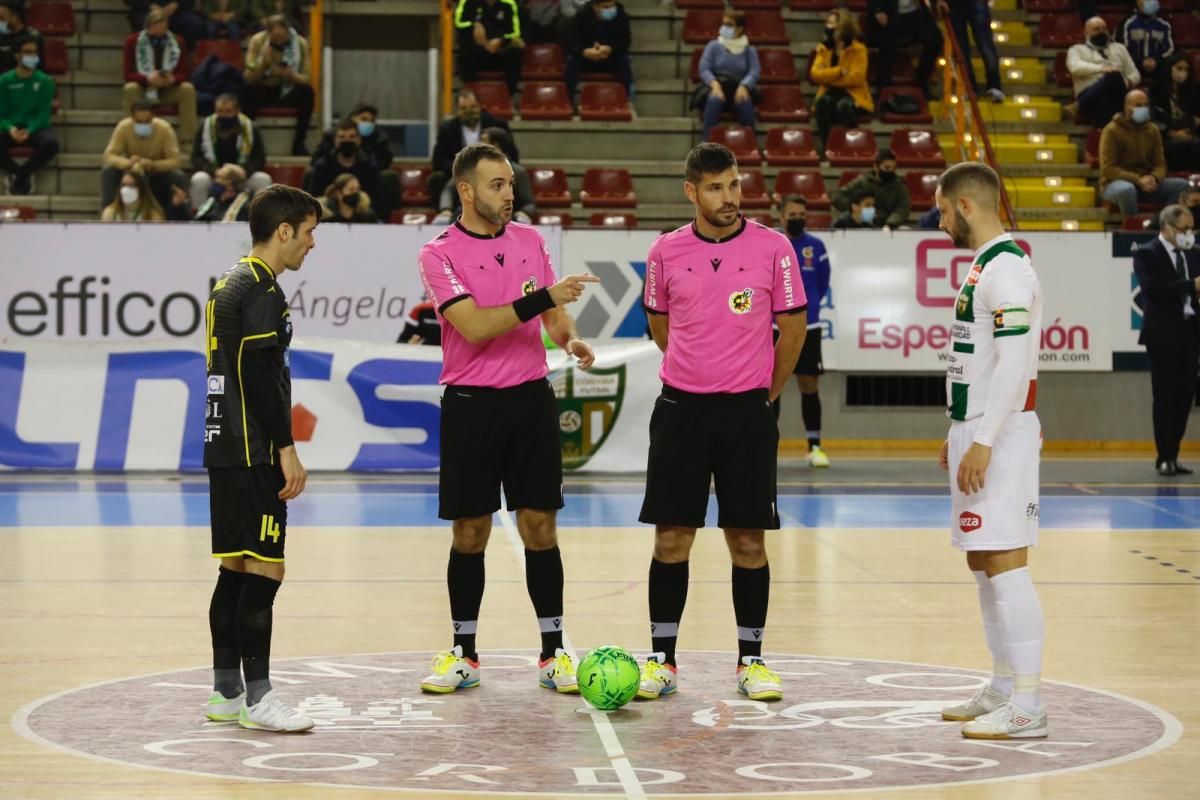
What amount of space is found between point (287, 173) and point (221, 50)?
2.64m

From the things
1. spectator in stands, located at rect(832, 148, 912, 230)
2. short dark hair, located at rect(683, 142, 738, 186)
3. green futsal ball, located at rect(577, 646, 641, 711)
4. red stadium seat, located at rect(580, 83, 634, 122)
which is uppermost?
red stadium seat, located at rect(580, 83, 634, 122)

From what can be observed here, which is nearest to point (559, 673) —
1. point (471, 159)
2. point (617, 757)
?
point (617, 757)

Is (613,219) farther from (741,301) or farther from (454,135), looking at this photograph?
(741,301)

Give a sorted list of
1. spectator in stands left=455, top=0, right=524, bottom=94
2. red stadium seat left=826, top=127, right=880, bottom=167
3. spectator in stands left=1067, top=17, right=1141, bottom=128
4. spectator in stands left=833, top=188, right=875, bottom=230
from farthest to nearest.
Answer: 1. spectator in stands left=1067, top=17, right=1141, bottom=128
2. spectator in stands left=455, top=0, right=524, bottom=94
3. red stadium seat left=826, top=127, right=880, bottom=167
4. spectator in stands left=833, top=188, right=875, bottom=230

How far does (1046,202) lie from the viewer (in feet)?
71.7

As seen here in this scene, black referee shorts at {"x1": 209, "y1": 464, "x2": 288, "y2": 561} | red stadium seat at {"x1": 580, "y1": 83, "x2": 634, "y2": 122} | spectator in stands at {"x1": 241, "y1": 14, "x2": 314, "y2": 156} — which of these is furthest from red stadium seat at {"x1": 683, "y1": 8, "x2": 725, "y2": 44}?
black referee shorts at {"x1": 209, "y1": 464, "x2": 288, "y2": 561}

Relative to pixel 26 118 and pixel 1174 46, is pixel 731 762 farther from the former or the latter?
pixel 1174 46

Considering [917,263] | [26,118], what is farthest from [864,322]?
[26,118]

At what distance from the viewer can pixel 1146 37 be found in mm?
22766

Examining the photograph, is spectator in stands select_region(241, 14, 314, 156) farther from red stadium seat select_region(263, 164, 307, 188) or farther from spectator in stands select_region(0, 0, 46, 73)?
spectator in stands select_region(0, 0, 46, 73)

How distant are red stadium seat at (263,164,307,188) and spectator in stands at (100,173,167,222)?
1597 mm

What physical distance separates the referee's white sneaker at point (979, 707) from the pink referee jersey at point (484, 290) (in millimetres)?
2234

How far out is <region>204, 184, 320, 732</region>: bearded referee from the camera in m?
6.61

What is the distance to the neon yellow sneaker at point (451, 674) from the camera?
732 cm
